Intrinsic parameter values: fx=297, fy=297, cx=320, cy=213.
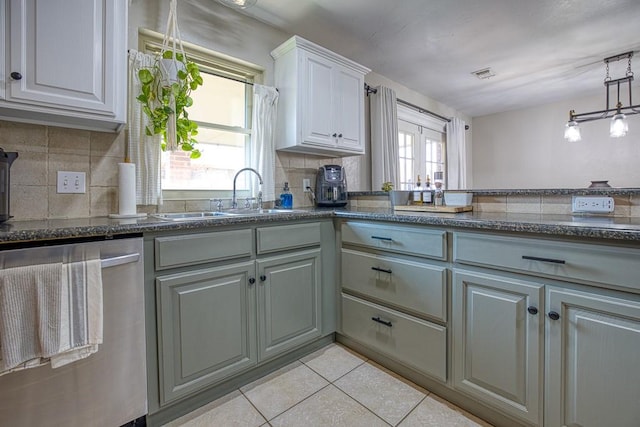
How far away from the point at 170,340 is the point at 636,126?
19.2 ft

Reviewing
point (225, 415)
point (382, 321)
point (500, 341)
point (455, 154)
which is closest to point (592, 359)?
point (500, 341)

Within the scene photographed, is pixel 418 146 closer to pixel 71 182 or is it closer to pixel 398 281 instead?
pixel 398 281

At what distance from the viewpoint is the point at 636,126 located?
398 cm

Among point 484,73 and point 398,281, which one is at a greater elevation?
point 484,73

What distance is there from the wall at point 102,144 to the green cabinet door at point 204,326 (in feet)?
2.26

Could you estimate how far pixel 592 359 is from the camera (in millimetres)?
1054

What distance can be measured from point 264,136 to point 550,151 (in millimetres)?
4684

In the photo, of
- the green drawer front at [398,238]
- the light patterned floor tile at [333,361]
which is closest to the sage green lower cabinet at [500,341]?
the green drawer front at [398,238]

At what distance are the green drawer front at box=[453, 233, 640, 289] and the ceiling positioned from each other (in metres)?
1.85

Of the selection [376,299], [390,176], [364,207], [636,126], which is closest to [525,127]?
[636,126]

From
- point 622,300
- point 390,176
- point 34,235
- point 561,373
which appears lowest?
point 561,373

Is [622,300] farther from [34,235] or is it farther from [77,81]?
[77,81]

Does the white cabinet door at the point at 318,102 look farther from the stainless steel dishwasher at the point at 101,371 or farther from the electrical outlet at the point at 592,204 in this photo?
the electrical outlet at the point at 592,204

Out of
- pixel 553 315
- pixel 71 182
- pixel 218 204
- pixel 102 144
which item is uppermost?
pixel 102 144
